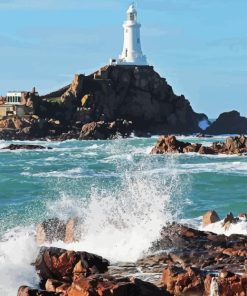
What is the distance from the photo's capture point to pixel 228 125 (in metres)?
120

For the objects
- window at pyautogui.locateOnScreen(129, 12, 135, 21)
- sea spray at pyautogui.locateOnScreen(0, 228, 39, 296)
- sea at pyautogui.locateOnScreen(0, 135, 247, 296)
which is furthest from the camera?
window at pyautogui.locateOnScreen(129, 12, 135, 21)

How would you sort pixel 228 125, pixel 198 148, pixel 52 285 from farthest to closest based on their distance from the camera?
pixel 228 125 → pixel 198 148 → pixel 52 285

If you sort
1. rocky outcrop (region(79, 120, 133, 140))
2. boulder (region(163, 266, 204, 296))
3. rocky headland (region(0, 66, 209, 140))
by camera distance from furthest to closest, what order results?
rocky headland (region(0, 66, 209, 140))
rocky outcrop (region(79, 120, 133, 140))
boulder (region(163, 266, 204, 296))

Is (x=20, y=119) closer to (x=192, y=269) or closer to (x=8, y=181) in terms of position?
(x=8, y=181)

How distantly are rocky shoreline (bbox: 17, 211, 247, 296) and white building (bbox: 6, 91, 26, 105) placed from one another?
296ft

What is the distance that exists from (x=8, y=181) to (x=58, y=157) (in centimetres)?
2189

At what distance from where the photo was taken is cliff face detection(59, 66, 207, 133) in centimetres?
10950

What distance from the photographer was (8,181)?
43156mm

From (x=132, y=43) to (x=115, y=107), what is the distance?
1453cm

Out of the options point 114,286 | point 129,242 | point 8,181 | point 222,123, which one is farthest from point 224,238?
point 222,123

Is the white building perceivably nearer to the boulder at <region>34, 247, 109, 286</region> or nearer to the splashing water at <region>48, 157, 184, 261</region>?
the splashing water at <region>48, 157, 184, 261</region>

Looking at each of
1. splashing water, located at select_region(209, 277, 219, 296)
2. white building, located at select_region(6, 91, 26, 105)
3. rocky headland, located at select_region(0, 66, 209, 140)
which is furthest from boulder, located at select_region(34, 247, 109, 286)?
white building, located at select_region(6, 91, 26, 105)

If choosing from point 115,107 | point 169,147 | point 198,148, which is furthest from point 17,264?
point 115,107

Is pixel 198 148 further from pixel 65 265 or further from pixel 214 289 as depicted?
pixel 214 289
